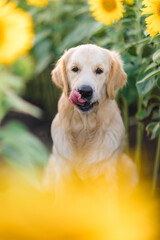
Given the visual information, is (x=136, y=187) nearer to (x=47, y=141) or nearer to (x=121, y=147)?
(x=121, y=147)

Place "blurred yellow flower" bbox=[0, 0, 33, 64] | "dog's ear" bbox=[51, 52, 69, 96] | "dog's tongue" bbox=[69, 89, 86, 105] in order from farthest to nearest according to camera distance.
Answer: "dog's ear" bbox=[51, 52, 69, 96] → "dog's tongue" bbox=[69, 89, 86, 105] → "blurred yellow flower" bbox=[0, 0, 33, 64]

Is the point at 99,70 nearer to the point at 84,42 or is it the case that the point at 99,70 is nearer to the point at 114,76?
the point at 114,76

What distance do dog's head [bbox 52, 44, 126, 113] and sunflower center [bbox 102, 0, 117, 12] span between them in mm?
175

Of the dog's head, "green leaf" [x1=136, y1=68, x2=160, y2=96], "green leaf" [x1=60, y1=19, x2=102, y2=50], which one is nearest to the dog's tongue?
the dog's head

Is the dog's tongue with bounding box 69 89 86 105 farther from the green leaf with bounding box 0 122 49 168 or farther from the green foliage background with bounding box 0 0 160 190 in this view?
the green leaf with bounding box 0 122 49 168

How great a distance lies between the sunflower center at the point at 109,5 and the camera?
141 centimetres

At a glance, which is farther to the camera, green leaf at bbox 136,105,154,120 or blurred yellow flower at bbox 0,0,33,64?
Answer: green leaf at bbox 136,105,154,120

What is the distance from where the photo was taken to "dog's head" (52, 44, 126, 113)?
4.38 feet

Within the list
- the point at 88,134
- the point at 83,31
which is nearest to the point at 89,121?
the point at 88,134

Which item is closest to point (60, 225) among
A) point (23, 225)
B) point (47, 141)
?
point (23, 225)

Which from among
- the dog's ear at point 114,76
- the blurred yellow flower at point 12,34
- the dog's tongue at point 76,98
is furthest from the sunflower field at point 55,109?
the dog's tongue at point 76,98

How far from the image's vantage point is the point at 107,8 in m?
1.42

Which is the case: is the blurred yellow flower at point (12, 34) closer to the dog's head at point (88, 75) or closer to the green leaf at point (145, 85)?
the dog's head at point (88, 75)

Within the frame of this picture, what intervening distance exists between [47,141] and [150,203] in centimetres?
84
